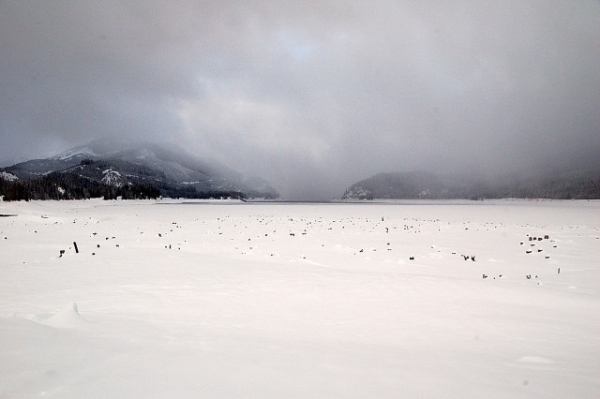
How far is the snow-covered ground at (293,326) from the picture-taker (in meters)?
3.33

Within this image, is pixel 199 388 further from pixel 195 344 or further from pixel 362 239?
pixel 362 239

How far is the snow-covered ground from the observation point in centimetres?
333

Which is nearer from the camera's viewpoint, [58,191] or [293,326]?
[293,326]

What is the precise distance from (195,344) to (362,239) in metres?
15.7

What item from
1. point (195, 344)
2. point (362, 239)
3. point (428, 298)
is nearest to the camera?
point (195, 344)

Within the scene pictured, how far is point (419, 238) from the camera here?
1967cm

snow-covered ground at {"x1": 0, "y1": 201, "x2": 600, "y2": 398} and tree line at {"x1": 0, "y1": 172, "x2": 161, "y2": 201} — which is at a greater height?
tree line at {"x1": 0, "y1": 172, "x2": 161, "y2": 201}

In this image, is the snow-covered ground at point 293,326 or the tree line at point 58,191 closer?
the snow-covered ground at point 293,326

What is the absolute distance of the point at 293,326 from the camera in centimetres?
573

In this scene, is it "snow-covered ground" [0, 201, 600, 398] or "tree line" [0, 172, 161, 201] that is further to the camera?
"tree line" [0, 172, 161, 201]

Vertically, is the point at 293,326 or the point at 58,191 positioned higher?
the point at 58,191

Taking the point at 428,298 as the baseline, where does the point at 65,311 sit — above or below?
above

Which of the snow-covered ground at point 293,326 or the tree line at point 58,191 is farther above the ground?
the tree line at point 58,191

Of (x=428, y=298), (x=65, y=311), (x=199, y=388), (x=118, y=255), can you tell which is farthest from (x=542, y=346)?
(x=118, y=255)
